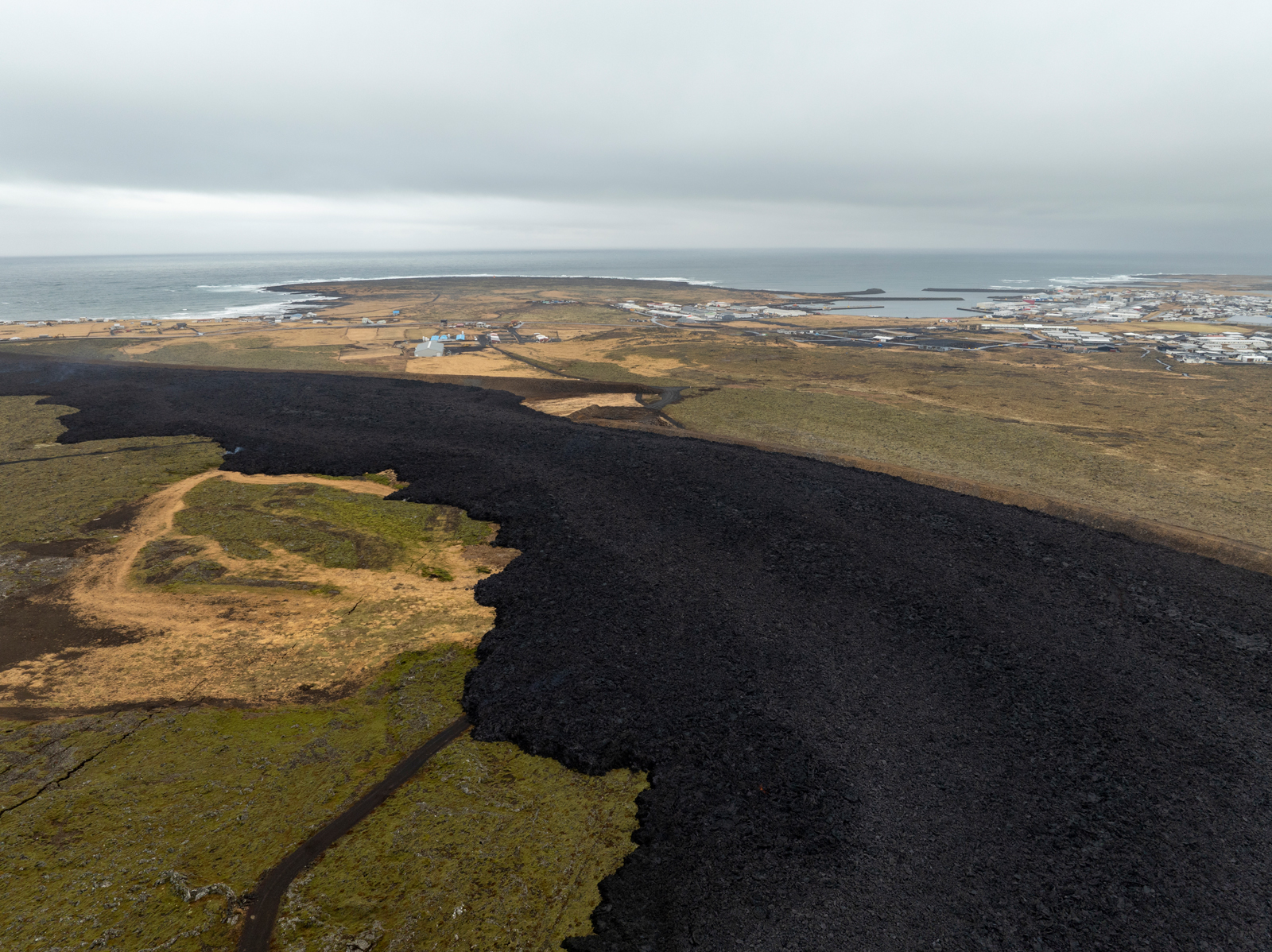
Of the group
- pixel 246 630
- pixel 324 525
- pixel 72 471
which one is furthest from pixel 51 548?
pixel 246 630

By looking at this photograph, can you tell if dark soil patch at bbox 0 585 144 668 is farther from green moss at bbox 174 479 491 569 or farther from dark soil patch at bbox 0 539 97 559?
green moss at bbox 174 479 491 569

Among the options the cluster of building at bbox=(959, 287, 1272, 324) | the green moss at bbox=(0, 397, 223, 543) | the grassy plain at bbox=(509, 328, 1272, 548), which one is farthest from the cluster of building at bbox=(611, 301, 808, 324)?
the green moss at bbox=(0, 397, 223, 543)

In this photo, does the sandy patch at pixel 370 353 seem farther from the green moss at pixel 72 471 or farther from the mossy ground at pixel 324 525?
the mossy ground at pixel 324 525

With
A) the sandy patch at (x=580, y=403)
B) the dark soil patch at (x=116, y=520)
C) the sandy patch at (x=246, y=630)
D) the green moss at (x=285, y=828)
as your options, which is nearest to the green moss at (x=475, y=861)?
the green moss at (x=285, y=828)

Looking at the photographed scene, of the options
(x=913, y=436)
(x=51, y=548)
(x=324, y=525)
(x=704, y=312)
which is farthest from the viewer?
(x=704, y=312)

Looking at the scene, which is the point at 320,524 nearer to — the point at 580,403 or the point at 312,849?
the point at 312,849
